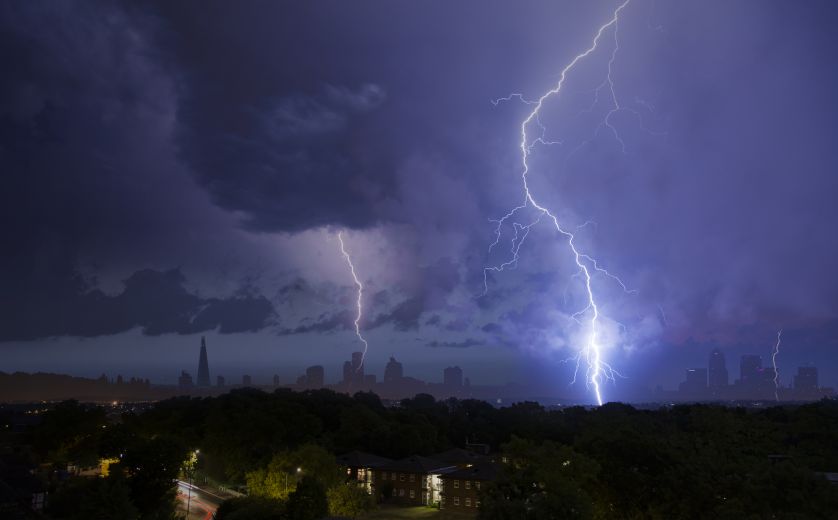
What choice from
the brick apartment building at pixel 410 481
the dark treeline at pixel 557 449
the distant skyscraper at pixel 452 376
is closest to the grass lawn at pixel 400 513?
the brick apartment building at pixel 410 481

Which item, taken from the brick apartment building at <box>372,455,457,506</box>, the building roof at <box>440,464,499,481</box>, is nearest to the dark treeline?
the building roof at <box>440,464,499,481</box>

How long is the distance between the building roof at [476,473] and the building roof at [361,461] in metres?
5.33

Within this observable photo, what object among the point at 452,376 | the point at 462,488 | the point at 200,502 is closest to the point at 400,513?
the point at 462,488

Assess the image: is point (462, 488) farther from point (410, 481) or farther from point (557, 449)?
point (557, 449)

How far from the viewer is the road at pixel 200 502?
27344 mm

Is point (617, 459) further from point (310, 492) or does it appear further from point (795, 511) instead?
point (310, 492)

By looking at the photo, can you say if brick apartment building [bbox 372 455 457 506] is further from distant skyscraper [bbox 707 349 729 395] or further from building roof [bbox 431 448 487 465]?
distant skyscraper [bbox 707 349 729 395]

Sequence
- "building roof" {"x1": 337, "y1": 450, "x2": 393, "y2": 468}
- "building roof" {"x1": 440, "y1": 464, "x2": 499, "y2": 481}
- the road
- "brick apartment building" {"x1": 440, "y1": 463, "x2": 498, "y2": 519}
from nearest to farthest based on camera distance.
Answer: the road < "brick apartment building" {"x1": 440, "y1": 463, "x2": 498, "y2": 519} < "building roof" {"x1": 440, "y1": 464, "x2": 499, "y2": 481} < "building roof" {"x1": 337, "y1": 450, "x2": 393, "y2": 468}

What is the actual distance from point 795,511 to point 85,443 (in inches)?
1622

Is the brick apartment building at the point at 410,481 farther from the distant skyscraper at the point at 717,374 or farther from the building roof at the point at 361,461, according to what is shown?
the distant skyscraper at the point at 717,374

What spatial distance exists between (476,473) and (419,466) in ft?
13.1

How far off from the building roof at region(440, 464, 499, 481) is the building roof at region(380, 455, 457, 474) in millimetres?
2062

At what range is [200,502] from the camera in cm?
3114

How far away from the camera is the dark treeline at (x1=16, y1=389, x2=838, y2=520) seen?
49.6 ft
